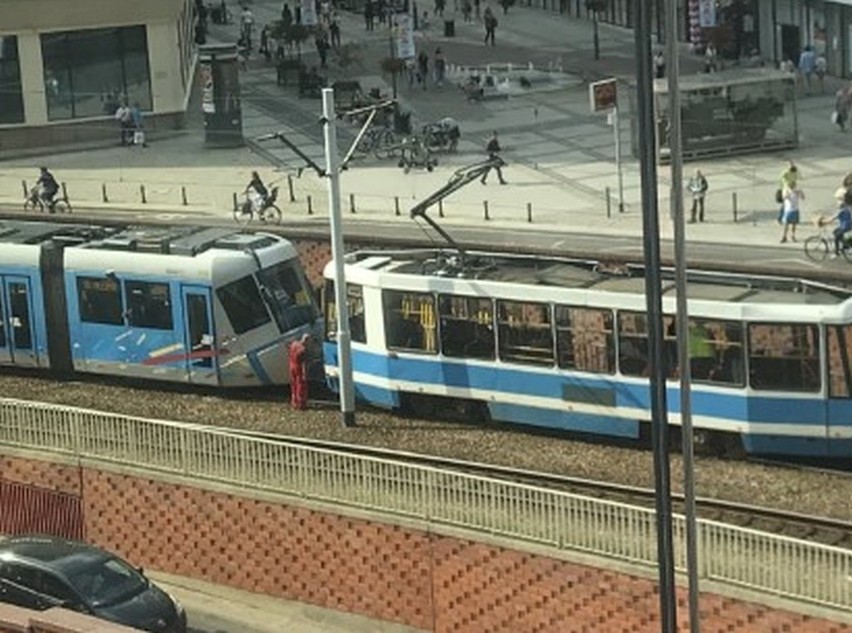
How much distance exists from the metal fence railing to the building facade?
965 inches

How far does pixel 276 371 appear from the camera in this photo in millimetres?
28406

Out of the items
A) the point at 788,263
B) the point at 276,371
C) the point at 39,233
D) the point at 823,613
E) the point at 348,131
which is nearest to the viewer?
the point at 823,613

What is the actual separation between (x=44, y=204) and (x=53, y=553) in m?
20.5

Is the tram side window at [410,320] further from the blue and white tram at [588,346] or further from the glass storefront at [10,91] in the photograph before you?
the glass storefront at [10,91]

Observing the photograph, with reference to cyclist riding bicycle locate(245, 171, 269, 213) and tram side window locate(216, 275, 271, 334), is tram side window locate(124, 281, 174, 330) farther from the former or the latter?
cyclist riding bicycle locate(245, 171, 269, 213)

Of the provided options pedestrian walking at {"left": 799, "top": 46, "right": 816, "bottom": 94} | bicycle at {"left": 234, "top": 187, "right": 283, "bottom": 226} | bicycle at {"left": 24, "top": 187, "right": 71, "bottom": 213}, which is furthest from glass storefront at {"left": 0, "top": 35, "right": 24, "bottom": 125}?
pedestrian walking at {"left": 799, "top": 46, "right": 816, "bottom": 94}

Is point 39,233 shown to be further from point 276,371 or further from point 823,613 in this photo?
point 823,613

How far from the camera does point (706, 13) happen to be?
5538 cm

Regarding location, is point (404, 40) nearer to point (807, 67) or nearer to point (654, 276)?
point (807, 67)

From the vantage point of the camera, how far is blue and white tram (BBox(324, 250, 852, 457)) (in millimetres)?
23562

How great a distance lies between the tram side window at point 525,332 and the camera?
993 inches

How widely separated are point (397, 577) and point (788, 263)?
1344cm

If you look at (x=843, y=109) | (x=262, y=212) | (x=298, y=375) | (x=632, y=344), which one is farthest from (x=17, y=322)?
(x=843, y=109)

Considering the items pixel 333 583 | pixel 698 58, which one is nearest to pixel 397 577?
pixel 333 583
